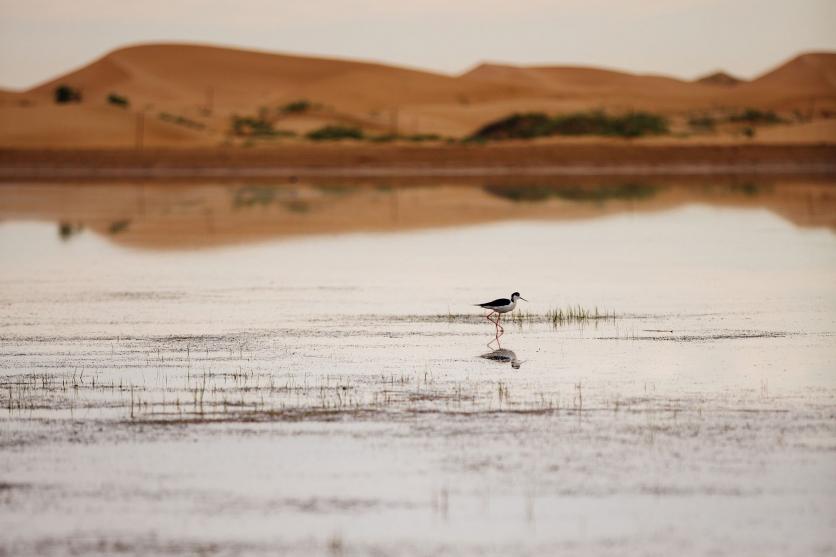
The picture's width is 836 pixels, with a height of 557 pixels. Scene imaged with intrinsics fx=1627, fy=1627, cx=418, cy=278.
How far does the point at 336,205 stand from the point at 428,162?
95.2ft

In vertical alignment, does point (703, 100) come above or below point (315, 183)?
above

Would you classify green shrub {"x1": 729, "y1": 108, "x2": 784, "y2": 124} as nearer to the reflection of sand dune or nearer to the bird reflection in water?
the reflection of sand dune

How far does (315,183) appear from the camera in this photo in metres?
58.4

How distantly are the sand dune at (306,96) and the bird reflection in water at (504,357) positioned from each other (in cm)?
8109

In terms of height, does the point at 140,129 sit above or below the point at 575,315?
above

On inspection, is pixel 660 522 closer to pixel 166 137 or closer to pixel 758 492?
pixel 758 492

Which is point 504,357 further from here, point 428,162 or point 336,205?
point 428,162

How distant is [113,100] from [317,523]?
4772 inches

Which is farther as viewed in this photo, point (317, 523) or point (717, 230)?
point (717, 230)

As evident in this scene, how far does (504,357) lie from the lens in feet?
47.1

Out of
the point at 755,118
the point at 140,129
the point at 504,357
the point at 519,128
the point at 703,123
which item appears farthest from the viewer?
the point at 755,118

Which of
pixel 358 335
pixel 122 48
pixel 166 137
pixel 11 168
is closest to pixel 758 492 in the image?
pixel 358 335

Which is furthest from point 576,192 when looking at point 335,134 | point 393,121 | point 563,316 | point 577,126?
point 393,121

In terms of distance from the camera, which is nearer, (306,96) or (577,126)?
(577,126)
